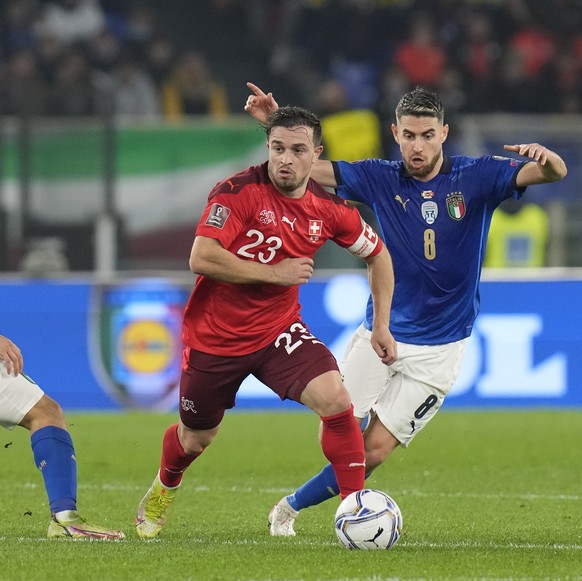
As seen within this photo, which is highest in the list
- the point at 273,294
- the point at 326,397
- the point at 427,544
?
the point at 273,294

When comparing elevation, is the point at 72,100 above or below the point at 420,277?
above

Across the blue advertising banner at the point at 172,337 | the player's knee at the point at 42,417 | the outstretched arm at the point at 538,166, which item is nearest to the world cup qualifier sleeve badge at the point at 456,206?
the outstretched arm at the point at 538,166

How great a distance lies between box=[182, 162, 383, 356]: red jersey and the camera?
6.21 meters

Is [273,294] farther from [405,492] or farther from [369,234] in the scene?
[405,492]

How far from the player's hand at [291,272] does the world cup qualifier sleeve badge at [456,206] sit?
1.05 metres

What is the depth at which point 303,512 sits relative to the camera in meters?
7.73

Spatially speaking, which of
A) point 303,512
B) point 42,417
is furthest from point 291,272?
point 303,512

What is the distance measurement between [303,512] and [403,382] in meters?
1.30

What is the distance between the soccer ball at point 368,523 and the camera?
5.91 metres

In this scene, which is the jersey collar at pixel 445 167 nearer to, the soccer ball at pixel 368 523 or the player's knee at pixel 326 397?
the player's knee at pixel 326 397

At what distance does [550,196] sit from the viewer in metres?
14.4

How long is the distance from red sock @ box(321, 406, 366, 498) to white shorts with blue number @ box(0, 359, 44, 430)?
133 cm

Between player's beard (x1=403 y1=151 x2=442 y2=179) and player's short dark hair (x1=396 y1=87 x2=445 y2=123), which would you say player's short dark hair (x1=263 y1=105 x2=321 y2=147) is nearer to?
player's short dark hair (x1=396 y1=87 x2=445 y2=123)

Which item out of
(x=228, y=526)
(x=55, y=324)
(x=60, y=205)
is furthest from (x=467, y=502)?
(x=60, y=205)
